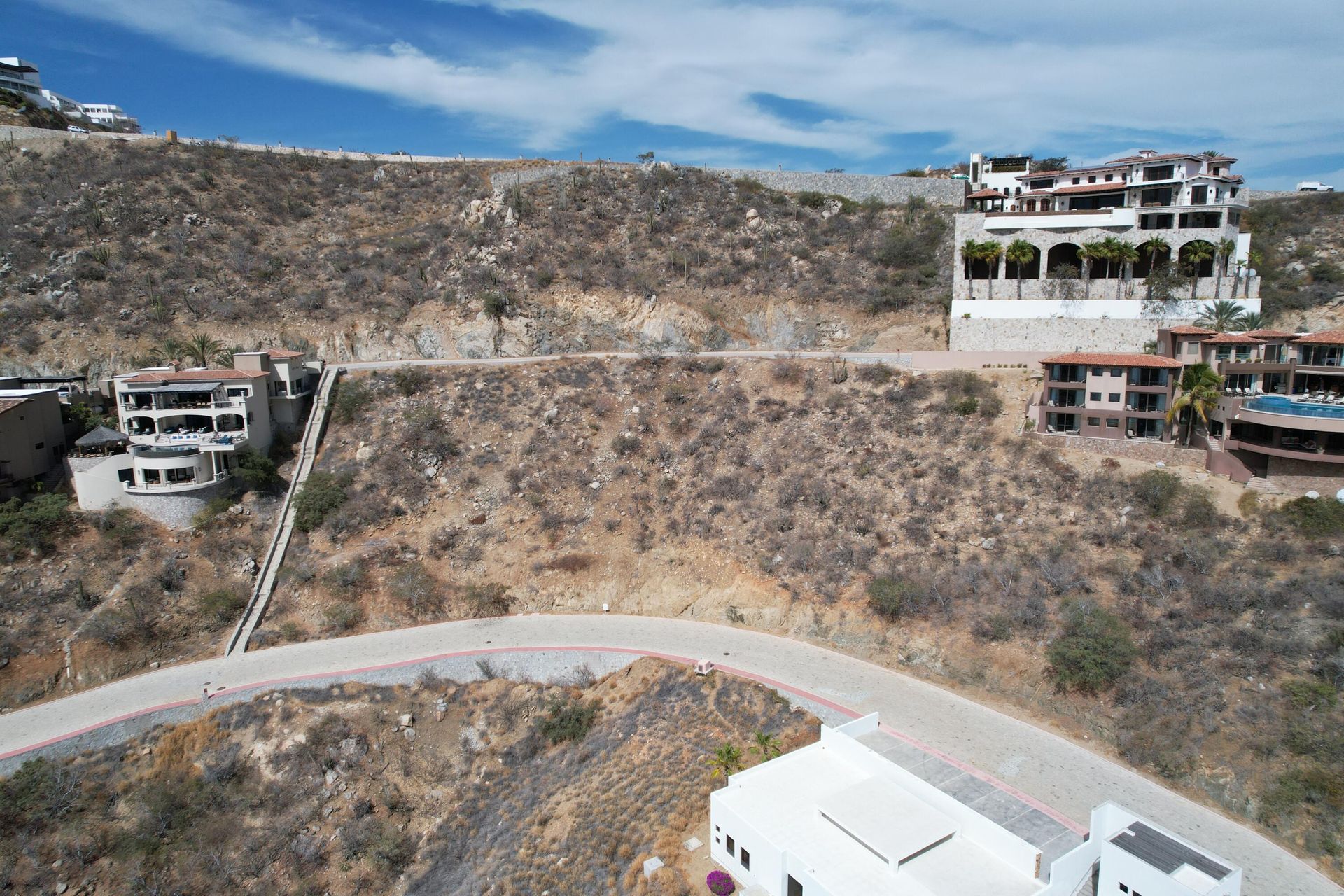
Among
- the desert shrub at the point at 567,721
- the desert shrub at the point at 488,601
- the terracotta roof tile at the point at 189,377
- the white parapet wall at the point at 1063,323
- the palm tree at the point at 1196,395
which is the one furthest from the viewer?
the white parapet wall at the point at 1063,323

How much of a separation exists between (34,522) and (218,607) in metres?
8.98

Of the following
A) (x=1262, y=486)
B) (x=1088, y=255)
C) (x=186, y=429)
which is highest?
(x=1088, y=255)

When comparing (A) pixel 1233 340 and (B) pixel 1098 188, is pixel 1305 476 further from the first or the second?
(B) pixel 1098 188

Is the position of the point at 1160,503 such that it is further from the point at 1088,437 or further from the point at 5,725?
the point at 5,725

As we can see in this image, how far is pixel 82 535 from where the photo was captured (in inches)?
1267

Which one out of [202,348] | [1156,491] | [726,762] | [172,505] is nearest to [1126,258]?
[1156,491]

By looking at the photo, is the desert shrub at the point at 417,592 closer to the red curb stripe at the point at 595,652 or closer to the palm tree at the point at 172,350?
the red curb stripe at the point at 595,652

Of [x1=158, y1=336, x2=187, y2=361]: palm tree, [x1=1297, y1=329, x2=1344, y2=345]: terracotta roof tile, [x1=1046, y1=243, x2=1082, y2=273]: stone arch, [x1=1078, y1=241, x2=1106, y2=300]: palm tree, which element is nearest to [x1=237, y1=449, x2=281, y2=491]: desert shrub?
[x1=158, y1=336, x2=187, y2=361]: palm tree

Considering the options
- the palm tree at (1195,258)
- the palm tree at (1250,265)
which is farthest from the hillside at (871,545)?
the palm tree at (1250,265)

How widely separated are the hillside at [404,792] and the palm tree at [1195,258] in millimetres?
32956

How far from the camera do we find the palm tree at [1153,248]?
38444 mm

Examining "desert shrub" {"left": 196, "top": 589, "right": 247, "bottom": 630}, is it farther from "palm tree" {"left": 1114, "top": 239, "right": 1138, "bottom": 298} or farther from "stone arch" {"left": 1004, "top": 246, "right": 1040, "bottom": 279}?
"palm tree" {"left": 1114, "top": 239, "right": 1138, "bottom": 298}

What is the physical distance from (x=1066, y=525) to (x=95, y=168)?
2742 inches

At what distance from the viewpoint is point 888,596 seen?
89.9 feet
